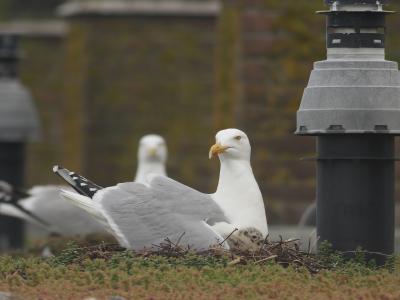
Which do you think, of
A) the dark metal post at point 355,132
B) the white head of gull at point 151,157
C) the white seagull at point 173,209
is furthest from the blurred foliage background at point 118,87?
the dark metal post at point 355,132

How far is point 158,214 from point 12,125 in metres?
8.23

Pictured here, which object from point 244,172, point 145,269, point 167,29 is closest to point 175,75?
point 167,29

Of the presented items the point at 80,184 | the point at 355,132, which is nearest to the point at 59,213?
the point at 80,184

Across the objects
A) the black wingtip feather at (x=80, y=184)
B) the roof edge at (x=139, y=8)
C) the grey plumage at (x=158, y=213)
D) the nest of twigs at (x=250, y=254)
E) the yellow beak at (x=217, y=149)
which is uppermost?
the roof edge at (x=139, y=8)

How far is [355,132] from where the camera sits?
34.2 feet

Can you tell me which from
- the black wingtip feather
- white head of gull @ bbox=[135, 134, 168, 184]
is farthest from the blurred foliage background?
the black wingtip feather

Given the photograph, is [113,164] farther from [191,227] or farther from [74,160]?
[191,227]

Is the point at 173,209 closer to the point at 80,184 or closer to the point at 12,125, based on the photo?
the point at 80,184

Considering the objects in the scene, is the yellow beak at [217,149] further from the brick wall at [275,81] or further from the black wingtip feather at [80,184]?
the brick wall at [275,81]

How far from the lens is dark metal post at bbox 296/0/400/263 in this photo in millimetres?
10469

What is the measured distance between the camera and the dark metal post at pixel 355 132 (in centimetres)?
1047

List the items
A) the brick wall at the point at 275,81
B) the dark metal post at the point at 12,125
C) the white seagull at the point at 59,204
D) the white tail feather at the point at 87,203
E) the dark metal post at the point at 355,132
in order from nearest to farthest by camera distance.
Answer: the dark metal post at the point at 355,132, the white tail feather at the point at 87,203, the white seagull at the point at 59,204, the dark metal post at the point at 12,125, the brick wall at the point at 275,81

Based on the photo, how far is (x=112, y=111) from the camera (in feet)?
93.4

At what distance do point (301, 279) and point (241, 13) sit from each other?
10.7 meters
